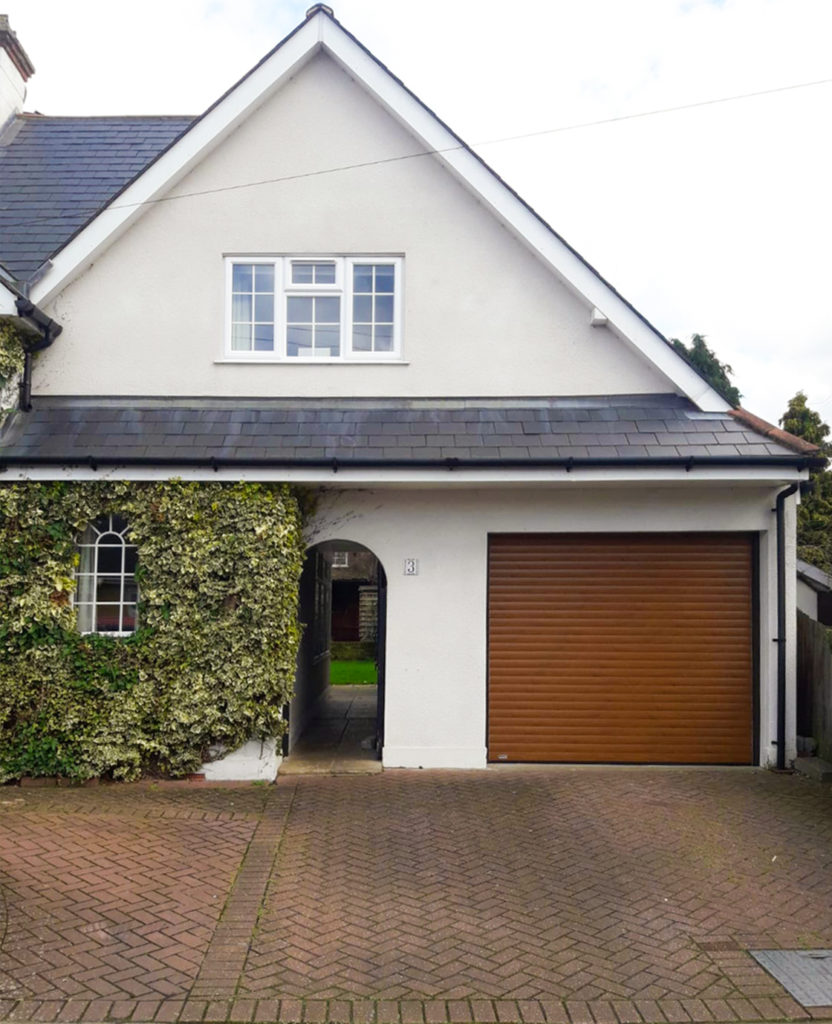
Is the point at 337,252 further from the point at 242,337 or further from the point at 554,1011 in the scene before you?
the point at 554,1011

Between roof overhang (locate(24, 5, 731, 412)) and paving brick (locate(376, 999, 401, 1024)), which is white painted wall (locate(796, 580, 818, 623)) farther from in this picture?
paving brick (locate(376, 999, 401, 1024))

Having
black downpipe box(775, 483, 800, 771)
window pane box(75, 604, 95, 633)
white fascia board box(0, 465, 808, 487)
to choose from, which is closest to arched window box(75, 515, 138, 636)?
window pane box(75, 604, 95, 633)

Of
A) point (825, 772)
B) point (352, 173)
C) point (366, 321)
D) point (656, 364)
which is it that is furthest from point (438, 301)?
point (825, 772)

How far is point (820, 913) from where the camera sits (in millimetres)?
5859

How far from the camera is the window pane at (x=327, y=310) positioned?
1041cm

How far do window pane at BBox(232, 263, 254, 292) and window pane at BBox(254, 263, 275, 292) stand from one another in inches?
2.8

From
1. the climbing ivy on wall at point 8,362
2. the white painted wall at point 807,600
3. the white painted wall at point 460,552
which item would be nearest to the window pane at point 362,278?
the white painted wall at point 460,552

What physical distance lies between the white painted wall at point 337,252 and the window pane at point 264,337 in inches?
12.1

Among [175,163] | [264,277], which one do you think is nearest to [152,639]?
[264,277]

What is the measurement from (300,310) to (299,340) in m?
0.35

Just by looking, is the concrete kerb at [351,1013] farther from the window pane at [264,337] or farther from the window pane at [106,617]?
the window pane at [264,337]

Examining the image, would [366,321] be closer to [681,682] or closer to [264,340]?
[264,340]

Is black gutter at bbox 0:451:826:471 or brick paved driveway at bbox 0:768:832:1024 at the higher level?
black gutter at bbox 0:451:826:471

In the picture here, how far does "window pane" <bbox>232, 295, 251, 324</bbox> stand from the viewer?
10367 millimetres
